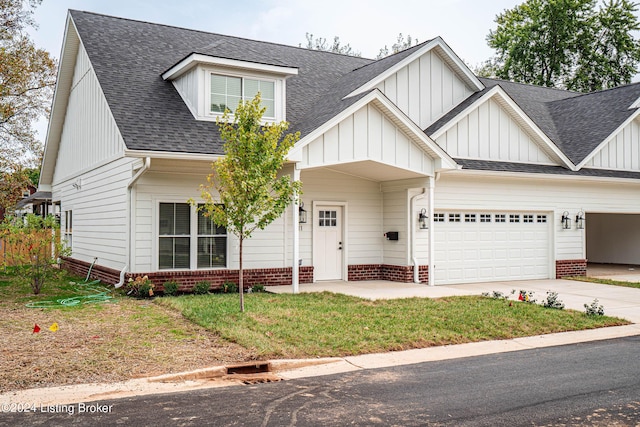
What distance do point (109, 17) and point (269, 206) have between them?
10563mm

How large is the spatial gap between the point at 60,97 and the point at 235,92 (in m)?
8.52

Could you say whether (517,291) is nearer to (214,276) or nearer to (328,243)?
(328,243)

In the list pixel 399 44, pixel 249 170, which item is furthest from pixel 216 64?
pixel 399 44

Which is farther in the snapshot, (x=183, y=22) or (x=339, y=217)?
(x=183, y=22)

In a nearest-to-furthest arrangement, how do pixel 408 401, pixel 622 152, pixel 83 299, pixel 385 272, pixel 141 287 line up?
pixel 408 401, pixel 83 299, pixel 141 287, pixel 385 272, pixel 622 152

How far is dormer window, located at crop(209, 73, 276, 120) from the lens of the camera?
46.6ft

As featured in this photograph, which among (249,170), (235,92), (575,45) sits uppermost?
(575,45)

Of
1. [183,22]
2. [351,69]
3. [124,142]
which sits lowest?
[124,142]

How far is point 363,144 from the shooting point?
44.2 feet

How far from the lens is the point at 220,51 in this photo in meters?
14.7

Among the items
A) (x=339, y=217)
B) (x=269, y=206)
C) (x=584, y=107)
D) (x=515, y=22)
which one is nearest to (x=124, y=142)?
(x=269, y=206)

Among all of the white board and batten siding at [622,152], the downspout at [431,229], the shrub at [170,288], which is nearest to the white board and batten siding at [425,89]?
the downspout at [431,229]

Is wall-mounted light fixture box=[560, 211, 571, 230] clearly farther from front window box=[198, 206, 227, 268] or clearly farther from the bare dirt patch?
the bare dirt patch

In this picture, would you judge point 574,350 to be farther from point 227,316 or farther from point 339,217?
point 339,217
